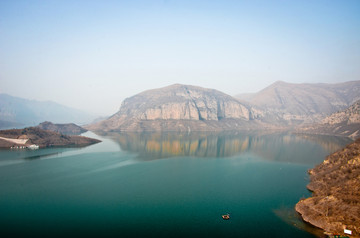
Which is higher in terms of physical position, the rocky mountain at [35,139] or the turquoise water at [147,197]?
the rocky mountain at [35,139]

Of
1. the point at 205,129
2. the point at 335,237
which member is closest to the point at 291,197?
the point at 335,237

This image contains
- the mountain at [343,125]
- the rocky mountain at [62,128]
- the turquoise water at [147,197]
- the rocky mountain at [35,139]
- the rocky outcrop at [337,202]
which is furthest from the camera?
the rocky mountain at [62,128]

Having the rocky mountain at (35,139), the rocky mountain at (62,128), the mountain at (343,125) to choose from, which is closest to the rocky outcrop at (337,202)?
the rocky mountain at (35,139)

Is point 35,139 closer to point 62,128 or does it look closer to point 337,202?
point 62,128

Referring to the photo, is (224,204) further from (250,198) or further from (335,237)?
(335,237)

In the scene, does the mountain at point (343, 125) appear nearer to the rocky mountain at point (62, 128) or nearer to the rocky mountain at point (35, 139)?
the rocky mountain at point (35, 139)

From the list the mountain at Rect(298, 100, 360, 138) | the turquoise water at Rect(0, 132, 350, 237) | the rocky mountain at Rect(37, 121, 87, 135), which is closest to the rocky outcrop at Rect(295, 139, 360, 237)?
the turquoise water at Rect(0, 132, 350, 237)
